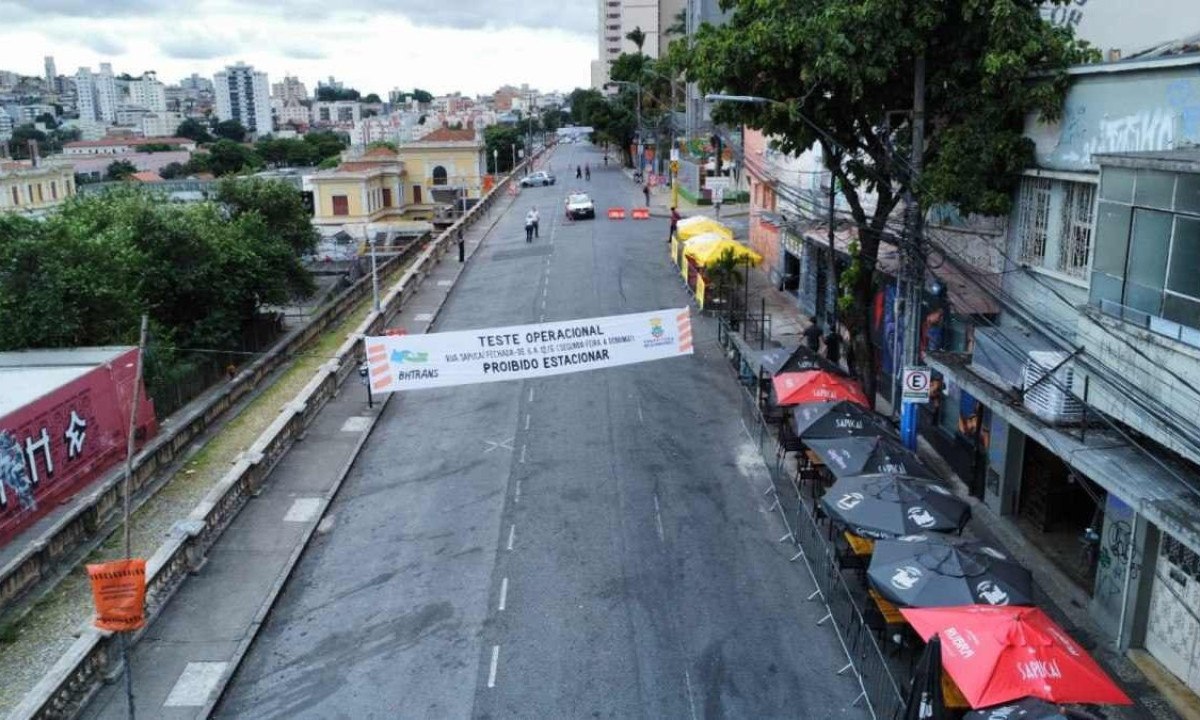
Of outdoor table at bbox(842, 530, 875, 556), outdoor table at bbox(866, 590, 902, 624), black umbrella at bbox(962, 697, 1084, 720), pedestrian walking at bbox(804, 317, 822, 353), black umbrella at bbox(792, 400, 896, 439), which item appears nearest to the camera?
black umbrella at bbox(962, 697, 1084, 720)

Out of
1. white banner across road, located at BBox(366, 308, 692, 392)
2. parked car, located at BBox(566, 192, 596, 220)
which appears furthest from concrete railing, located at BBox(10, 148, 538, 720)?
parked car, located at BBox(566, 192, 596, 220)

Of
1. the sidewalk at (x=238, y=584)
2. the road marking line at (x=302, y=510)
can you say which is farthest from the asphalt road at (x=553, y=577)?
the road marking line at (x=302, y=510)

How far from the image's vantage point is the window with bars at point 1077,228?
56.3ft

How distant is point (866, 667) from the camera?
14047 mm

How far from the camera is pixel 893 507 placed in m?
14.9

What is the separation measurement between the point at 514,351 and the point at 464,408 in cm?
609

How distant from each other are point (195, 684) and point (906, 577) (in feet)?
32.5

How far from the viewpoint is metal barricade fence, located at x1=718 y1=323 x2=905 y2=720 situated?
13320 millimetres

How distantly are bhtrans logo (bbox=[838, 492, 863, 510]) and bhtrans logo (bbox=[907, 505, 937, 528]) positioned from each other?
81cm

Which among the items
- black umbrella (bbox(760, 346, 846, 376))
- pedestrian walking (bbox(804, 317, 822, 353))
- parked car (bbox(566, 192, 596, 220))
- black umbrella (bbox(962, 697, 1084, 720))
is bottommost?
pedestrian walking (bbox(804, 317, 822, 353))

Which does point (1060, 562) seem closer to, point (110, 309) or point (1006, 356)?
point (1006, 356)

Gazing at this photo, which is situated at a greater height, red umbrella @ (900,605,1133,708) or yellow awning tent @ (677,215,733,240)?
yellow awning tent @ (677,215,733,240)

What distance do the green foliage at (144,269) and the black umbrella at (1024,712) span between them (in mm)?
25859

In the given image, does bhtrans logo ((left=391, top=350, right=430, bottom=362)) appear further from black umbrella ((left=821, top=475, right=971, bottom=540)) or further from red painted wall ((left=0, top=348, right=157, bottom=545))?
black umbrella ((left=821, top=475, right=971, bottom=540))
